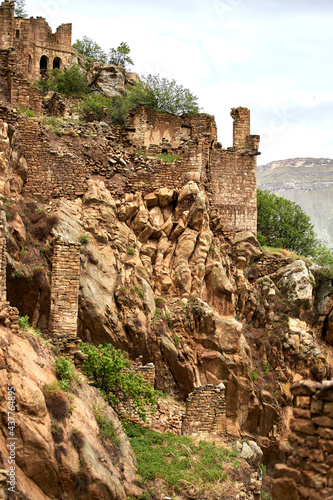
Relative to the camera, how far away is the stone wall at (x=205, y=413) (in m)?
19.6

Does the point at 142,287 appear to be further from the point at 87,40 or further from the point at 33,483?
the point at 87,40

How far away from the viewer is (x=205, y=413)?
19688 millimetres

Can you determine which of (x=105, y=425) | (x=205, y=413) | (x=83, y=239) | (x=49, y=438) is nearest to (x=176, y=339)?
(x=205, y=413)

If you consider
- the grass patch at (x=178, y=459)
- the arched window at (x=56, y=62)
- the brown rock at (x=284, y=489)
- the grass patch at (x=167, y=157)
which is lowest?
the grass patch at (x=178, y=459)

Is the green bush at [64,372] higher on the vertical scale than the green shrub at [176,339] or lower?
lower

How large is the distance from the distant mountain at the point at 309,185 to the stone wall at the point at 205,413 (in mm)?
95455

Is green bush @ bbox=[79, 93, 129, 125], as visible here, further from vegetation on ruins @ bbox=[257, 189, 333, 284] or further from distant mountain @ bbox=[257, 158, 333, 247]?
distant mountain @ bbox=[257, 158, 333, 247]

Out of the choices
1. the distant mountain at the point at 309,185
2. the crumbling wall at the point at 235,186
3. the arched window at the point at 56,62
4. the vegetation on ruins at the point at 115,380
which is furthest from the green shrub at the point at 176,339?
the distant mountain at the point at 309,185

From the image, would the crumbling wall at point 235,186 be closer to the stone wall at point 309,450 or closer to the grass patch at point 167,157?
the grass patch at point 167,157

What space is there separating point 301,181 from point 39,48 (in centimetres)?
10043

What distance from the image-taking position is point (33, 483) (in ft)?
40.8

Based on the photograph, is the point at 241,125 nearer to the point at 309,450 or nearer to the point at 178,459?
the point at 178,459

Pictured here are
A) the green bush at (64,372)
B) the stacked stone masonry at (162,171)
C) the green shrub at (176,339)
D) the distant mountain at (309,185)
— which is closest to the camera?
the green bush at (64,372)

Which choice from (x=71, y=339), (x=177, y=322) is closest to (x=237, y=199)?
(x=177, y=322)
